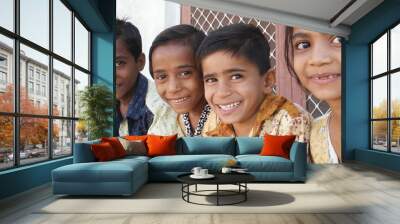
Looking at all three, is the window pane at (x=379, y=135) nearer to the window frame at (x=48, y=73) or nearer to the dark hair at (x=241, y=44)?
the dark hair at (x=241, y=44)

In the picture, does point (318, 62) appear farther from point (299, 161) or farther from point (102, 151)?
point (102, 151)

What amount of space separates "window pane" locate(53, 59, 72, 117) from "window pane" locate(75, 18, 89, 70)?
643 millimetres

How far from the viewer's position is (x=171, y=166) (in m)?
6.07

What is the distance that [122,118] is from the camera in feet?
29.8

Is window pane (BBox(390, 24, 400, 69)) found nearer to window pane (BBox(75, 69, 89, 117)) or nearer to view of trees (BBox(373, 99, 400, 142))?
view of trees (BBox(373, 99, 400, 142))

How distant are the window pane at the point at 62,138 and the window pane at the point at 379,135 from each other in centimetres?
660

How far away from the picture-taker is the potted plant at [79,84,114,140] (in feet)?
25.4

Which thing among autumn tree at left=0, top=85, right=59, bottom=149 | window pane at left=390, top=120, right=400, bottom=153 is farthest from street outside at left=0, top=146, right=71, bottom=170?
window pane at left=390, top=120, right=400, bottom=153

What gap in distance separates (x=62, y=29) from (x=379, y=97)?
22.6 feet

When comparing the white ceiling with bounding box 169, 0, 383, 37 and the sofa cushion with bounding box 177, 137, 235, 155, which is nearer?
the sofa cushion with bounding box 177, 137, 235, 155

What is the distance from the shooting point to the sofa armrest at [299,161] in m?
6.07

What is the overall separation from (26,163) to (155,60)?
13.6 ft

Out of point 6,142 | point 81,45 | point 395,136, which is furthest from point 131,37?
point 395,136

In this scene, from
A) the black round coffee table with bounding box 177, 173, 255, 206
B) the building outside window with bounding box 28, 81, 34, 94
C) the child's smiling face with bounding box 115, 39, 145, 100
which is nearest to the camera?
the black round coffee table with bounding box 177, 173, 255, 206
